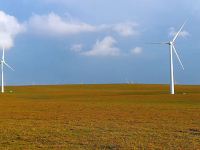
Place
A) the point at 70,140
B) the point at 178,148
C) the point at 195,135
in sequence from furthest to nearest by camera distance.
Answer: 1. the point at 195,135
2. the point at 70,140
3. the point at 178,148

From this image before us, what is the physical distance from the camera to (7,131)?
2670 cm

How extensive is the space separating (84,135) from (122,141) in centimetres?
330

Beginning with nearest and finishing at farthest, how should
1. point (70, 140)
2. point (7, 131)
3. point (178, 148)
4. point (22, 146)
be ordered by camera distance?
point (178, 148), point (22, 146), point (70, 140), point (7, 131)

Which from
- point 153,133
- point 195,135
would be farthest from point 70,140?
point 195,135

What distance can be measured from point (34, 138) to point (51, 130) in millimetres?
3614

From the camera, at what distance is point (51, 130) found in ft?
88.9

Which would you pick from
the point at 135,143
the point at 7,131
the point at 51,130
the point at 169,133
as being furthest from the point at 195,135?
the point at 7,131

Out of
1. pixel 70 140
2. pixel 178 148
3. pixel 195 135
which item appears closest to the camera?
pixel 178 148

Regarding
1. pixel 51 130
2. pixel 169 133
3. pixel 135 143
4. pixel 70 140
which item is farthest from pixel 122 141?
pixel 51 130

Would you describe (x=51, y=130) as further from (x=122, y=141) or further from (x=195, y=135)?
(x=195, y=135)

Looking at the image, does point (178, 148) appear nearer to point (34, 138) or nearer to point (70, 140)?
point (70, 140)

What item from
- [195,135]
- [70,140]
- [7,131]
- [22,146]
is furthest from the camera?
[7,131]

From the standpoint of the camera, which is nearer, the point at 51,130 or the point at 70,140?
the point at 70,140

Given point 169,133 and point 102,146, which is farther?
point 169,133
